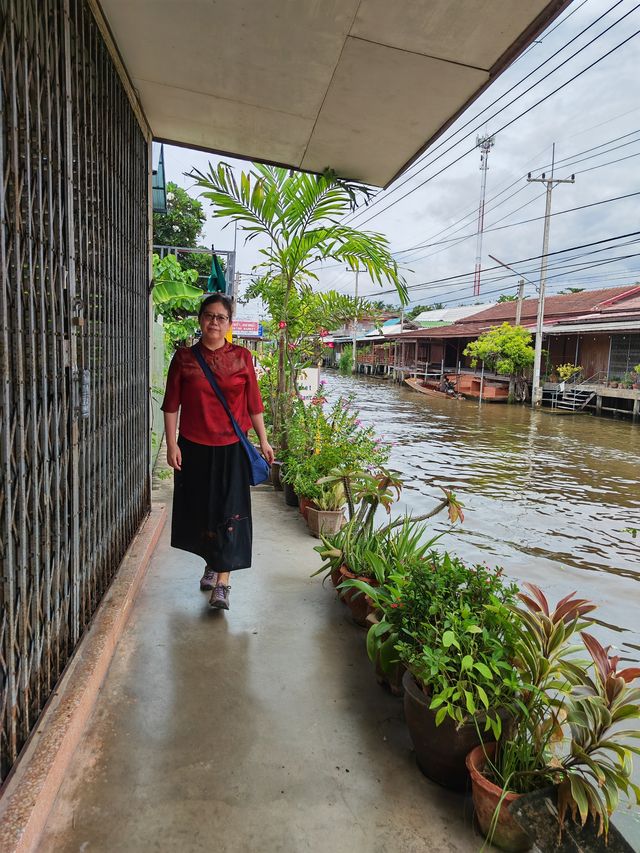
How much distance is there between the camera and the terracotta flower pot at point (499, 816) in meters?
1.84

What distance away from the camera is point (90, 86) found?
262cm

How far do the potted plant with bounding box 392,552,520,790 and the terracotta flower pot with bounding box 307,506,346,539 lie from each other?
2.46 m

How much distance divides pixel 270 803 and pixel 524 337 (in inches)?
1066

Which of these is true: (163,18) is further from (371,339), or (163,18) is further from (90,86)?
(371,339)

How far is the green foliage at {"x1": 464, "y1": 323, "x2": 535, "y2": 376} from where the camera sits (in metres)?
26.6

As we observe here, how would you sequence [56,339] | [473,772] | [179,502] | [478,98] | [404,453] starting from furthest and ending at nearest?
[404,453], [179,502], [478,98], [56,339], [473,772]

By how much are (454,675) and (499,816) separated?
442 millimetres

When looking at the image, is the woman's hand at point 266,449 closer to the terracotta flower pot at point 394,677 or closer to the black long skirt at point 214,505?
the black long skirt at point 214,505

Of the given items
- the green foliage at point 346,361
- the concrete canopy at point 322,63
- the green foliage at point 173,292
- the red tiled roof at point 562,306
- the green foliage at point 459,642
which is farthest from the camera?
the green foliage at point 346,361

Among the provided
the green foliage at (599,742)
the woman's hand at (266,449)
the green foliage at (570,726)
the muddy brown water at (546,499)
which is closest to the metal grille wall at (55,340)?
the woman's hand at (266,449)

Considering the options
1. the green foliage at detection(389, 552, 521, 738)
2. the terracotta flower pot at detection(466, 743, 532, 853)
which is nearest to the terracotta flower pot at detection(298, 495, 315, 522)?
the green foliage at detection(389, 552, 521, 738)

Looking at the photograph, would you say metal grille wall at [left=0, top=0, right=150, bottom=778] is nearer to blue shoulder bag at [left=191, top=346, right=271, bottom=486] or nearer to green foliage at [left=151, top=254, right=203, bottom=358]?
blue shoulder bag at [left=191, top=346, right=271, bottom=486]

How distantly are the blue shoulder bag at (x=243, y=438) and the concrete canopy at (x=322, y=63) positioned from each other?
4.99 ft

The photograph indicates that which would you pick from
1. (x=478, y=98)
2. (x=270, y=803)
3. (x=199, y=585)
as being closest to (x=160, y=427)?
(x=199, y=585)
